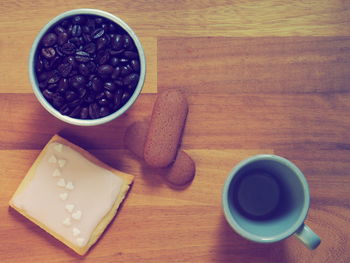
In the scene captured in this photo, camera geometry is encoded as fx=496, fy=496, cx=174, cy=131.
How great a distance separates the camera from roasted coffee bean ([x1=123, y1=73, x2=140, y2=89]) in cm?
69

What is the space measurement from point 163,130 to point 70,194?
0.58 feet

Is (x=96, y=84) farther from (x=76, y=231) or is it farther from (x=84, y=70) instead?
(x=76, y=231)

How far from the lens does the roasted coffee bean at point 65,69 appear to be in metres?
0.68

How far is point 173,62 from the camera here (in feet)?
2.52

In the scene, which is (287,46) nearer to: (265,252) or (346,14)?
(346,14)

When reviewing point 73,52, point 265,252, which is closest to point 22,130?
point 73,52

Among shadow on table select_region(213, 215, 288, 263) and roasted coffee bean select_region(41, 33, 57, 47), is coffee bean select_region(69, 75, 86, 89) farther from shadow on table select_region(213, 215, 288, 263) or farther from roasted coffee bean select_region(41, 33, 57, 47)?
shadow on table select_region(213, 215, 288, 263)

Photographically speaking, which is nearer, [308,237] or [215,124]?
[308,237]

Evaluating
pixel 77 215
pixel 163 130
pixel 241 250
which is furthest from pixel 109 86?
pixel 241 250

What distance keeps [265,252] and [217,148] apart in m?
0.18

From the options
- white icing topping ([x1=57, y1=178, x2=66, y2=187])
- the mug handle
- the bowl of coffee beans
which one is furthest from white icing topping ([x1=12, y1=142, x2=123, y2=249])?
the mug handle

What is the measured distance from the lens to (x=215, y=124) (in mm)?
776

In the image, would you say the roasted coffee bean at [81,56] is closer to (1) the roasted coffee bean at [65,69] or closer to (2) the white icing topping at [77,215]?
(1) the roasted coffee bean at [65,69]

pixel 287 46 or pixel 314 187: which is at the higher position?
pixel 287 46
